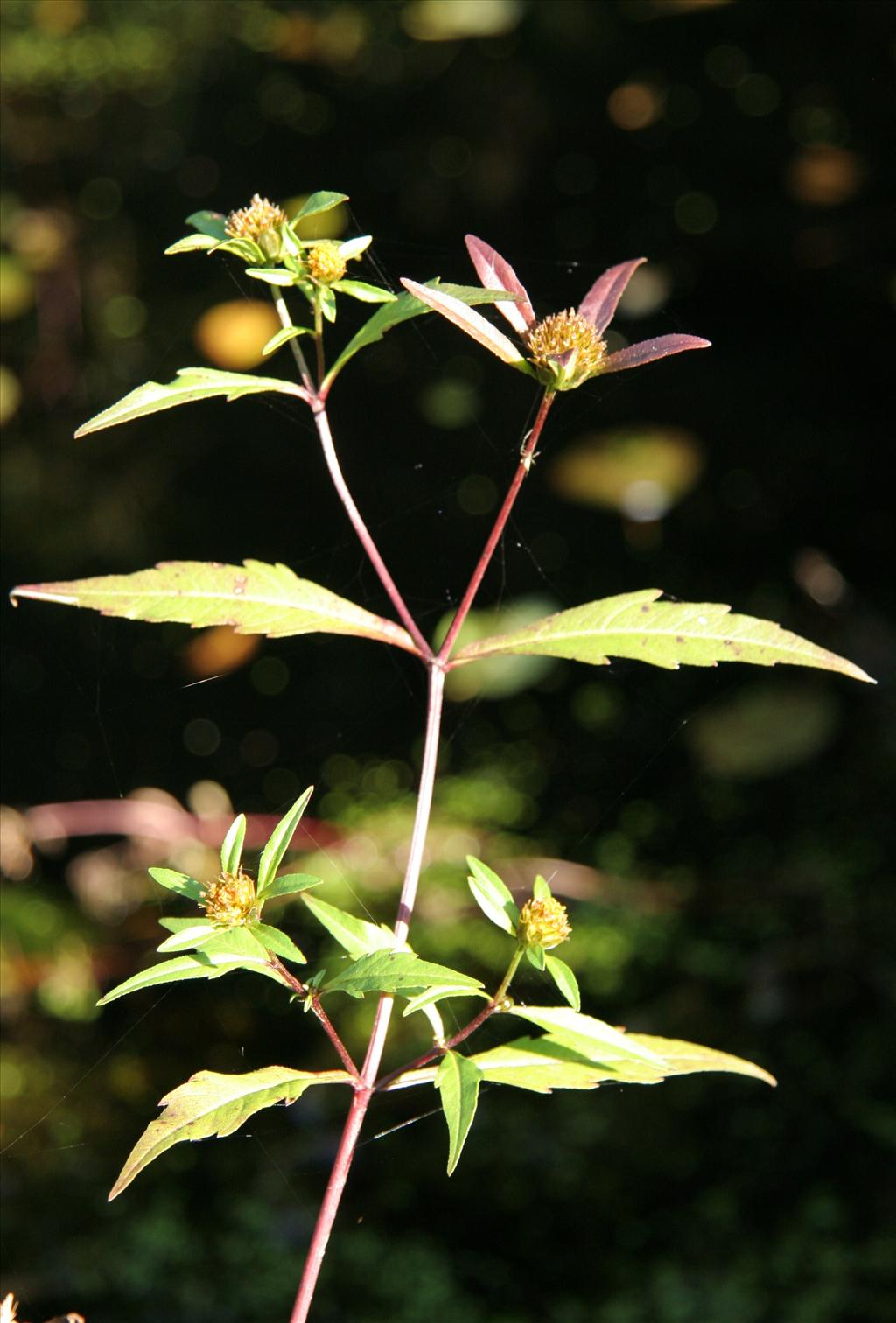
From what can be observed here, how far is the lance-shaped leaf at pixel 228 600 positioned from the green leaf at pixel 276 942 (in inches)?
4.1

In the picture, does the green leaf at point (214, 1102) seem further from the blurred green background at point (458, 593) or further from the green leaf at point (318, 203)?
the blurred green background at point (458, 593)

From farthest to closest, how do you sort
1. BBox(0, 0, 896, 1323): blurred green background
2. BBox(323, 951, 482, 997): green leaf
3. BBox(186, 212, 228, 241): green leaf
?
1. BBox(0, 0, 896, 1323): blurred green background
2. BBox(186, 212, 228, 241): green leaf
3. BBox(323, 951, 482, 997): green leaf

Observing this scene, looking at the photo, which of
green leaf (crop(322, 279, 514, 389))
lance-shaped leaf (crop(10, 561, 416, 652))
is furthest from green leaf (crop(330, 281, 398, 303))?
lance-shaped leaf (crop(10, 561, 416, 652))

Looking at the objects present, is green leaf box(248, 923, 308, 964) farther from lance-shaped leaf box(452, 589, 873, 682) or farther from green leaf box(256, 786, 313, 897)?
lance-shaped leaf box(452, 589, 873, 682)

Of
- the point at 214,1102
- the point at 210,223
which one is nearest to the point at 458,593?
the point at 210,223

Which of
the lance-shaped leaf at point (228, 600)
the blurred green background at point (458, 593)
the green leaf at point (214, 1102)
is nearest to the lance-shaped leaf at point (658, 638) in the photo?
the lance-shaped leaf at point (228, 600)

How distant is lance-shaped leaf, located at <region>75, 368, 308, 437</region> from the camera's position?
0.39 metres

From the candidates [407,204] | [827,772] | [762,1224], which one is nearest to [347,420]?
[407,204]

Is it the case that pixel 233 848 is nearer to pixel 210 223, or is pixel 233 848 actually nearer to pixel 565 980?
pixel 565 980

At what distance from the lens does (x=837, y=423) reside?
1.48 metres

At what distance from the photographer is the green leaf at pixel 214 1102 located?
0.35 meters

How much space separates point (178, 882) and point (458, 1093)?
0.37ft

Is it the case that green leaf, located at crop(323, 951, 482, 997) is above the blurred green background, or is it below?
above

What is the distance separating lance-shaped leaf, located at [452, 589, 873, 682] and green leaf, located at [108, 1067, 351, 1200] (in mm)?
163
